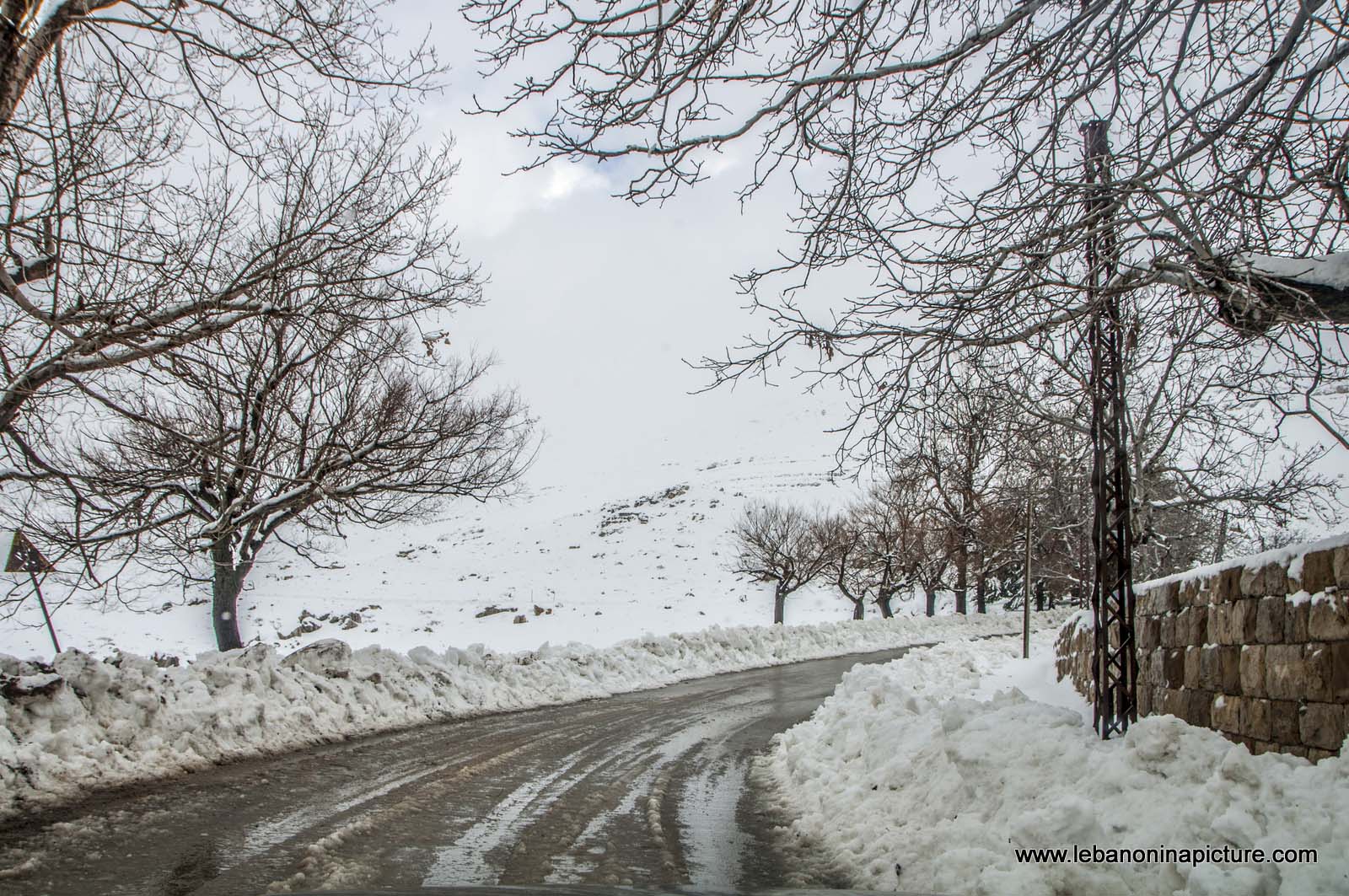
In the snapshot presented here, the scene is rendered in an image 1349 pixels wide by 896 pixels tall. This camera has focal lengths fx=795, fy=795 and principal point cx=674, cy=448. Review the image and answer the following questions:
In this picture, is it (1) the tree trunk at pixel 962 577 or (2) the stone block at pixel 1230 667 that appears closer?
(2) the stone block at pixel 1230 667

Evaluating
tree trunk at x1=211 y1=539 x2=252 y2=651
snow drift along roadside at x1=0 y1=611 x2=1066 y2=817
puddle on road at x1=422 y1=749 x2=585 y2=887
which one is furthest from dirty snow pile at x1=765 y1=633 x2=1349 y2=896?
tree trunk at x1=211 y1=539 x2=252 y2=651

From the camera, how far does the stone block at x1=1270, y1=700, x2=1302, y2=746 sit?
3.93 meters

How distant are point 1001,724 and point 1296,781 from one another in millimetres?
2108

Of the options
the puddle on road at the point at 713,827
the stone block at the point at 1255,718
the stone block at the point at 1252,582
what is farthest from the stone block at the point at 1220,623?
the puddle on road at the point at 713,827

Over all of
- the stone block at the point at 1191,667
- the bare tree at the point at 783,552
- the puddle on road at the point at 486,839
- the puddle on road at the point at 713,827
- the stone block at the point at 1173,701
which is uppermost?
the bare tree at the point at 783,552

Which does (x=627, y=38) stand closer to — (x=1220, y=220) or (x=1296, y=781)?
(x=1220, y=220)

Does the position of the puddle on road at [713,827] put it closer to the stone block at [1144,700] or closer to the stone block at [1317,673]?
the stone block at [1317,673]

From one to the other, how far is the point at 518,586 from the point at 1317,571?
162 ft

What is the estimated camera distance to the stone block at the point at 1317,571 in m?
3.79

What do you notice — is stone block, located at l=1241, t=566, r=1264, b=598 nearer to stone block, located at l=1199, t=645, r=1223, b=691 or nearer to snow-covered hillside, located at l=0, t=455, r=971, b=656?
stone block, located at l=1199, t=645, r=1223, b=691

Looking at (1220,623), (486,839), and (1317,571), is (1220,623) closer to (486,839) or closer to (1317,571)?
(1317,571)

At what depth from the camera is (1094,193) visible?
195 inches

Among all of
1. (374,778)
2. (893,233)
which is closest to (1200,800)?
(893,233)

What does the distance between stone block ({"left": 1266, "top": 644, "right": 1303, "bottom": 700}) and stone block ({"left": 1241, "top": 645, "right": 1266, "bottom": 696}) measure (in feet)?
0.20
